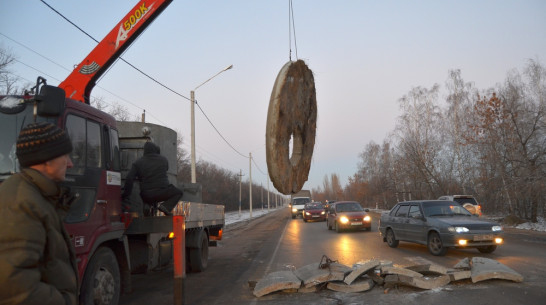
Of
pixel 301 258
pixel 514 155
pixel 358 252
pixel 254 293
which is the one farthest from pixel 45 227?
pixel 514 155

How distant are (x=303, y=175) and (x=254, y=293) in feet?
10.7

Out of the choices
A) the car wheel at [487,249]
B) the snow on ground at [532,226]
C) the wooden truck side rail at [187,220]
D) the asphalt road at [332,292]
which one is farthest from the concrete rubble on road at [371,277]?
the snow on ground at [532,226]

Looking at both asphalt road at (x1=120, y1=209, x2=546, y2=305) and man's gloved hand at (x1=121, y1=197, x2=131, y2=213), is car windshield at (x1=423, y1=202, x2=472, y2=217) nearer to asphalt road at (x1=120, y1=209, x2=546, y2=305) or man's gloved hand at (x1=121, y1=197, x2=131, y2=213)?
asphalt road at (x1=120, y1=209, x2=546, y2=305)

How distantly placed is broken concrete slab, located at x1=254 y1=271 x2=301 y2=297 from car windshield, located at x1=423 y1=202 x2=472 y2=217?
6.66m

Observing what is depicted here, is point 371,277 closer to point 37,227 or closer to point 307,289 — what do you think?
point 307,289

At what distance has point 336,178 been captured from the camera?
139m

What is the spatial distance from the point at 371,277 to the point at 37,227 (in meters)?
6.73

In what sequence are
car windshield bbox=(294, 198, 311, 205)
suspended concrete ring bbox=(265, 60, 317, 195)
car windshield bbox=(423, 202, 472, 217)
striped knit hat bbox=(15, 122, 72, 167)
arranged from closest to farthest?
striped knit hat bbox=(15, 122, 72, 167) < suspended concrete ring bbox=(265, 60, 317, 195) < car windshield bbox=(423, 202, 472, 217) < car windshield bbox=(294, 198, 311, 205)

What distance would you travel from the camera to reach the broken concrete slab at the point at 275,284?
6.83 metres

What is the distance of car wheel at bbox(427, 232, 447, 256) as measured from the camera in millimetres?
10992

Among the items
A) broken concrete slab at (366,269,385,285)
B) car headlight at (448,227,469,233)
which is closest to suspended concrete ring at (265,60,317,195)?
broken concrete slab at (366,269,385,285)

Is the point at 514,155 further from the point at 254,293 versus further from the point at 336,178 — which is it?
the point at 336,178

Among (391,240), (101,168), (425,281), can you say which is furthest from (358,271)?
(391,240)

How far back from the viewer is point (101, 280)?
4.96m
